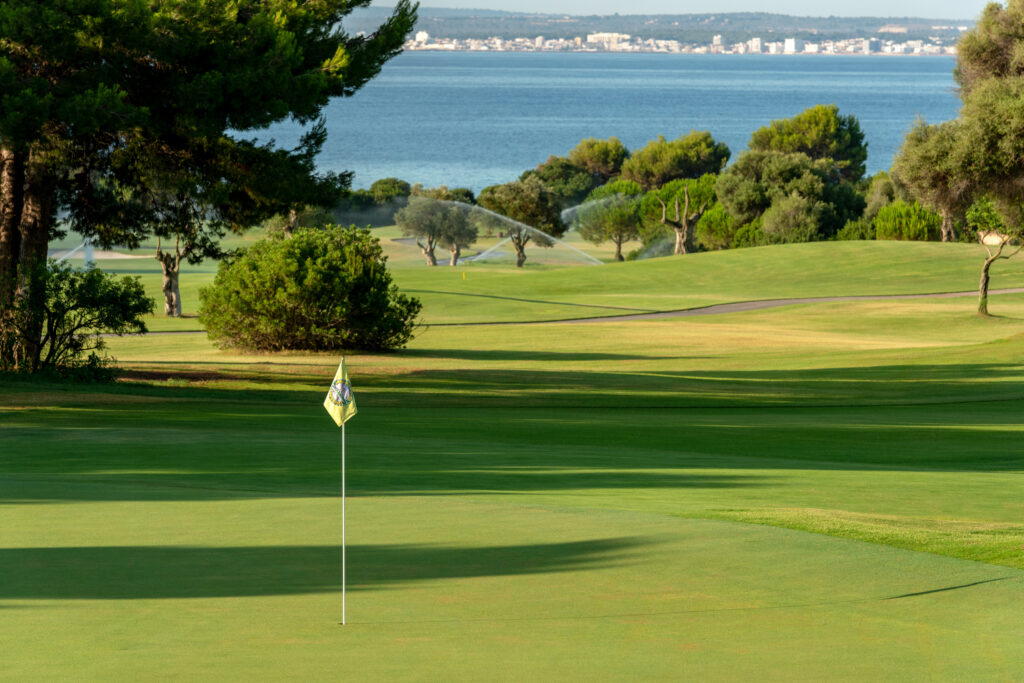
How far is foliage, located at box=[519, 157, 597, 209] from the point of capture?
103 meters

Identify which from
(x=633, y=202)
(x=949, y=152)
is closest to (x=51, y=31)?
(x=949, y=152)

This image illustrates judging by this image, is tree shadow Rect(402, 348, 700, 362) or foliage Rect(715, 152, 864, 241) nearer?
tree shadow Rect(402, 348, 700, 362)

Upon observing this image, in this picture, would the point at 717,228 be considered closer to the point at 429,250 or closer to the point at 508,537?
the point at 429,250

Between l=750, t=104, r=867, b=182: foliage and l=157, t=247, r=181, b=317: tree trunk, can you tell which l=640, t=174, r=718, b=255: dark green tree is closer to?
l=750, t=104, r=867, b=182: foliage

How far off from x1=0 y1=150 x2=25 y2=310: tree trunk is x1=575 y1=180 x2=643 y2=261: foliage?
6508 cm

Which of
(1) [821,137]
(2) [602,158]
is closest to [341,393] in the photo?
(1) [821,137]

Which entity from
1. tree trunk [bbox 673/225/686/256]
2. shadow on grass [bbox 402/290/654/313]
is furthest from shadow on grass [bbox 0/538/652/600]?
tree trunk [bbox 673/225/686/256]

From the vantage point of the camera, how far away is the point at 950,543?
310 inches

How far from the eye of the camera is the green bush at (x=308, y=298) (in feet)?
95.8

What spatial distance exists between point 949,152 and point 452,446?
1682 cm

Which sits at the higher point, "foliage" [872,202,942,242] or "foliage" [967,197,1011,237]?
"foliage" [872,202,942,242]

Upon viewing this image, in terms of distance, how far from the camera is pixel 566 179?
106m

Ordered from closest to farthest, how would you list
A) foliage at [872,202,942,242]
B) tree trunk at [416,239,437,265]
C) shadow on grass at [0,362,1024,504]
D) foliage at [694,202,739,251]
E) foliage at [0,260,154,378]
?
shadow on grass at [0,362,1024,504] → foliage at [0,260,154,378] → foliage at [872,202,942,242] → tree trunk at [416,239,437,265] → foliage at [694,202,739,251]

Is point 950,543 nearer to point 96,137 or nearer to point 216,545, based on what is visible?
point 216,545
